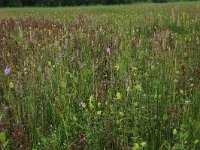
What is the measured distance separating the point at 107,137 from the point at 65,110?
21.5 inches

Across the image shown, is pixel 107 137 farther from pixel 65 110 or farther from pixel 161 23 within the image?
pixel 161 23

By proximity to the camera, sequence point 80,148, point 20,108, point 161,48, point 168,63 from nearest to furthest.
Result: point 80,148 < point 20,108 < point 168,63 < point 161,48

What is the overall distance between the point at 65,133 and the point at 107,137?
0.36 meters

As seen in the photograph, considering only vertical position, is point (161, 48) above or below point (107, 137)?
above

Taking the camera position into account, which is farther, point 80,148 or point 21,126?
point 21,126

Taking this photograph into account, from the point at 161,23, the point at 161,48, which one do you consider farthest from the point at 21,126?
the point at 161,23

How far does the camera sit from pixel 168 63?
142 inches

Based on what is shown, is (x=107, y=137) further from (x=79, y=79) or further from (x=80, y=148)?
(x=79, y=79)

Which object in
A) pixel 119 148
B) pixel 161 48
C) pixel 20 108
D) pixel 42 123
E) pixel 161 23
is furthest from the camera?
pixel 161 23

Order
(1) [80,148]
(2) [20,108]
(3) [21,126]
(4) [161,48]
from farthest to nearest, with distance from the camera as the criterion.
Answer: (4) [161,48] → (2) [20,108] → (3) [21,126] → (1) [80,148]

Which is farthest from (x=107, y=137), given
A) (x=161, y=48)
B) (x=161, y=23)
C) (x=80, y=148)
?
(x=161, y=23)

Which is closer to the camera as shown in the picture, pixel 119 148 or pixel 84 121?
pixel 119 148

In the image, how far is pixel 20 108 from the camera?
316 cm

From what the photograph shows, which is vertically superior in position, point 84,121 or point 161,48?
point 161,48
